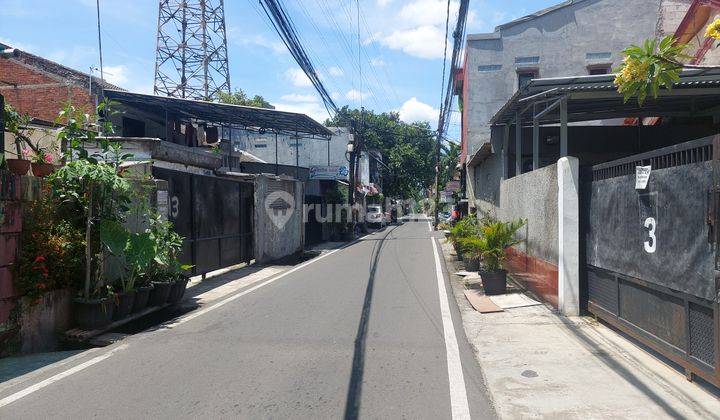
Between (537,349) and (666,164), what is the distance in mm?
2547

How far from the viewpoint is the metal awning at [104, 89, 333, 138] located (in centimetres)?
1766

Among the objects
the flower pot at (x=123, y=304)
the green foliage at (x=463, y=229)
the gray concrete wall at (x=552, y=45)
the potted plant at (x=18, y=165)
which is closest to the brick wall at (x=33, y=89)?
the potted plant at (x=18, y=165)

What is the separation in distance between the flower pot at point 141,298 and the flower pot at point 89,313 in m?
0.77

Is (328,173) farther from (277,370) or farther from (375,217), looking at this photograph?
(277,370)

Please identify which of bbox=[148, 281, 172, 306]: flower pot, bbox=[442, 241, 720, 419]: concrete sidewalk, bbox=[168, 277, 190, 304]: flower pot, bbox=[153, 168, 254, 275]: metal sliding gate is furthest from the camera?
bbox=[153, 168, 254, 275]: metal sliding gate

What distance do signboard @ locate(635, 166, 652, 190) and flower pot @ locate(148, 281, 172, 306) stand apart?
23.5 feet

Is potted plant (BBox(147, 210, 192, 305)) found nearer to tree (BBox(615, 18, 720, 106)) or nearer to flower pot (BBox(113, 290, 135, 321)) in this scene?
flower pot (BBox(113, 290, 135, 321))

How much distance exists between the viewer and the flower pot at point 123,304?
7.64 metres

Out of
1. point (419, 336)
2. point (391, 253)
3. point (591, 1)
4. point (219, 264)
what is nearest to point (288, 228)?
point (391, 253)

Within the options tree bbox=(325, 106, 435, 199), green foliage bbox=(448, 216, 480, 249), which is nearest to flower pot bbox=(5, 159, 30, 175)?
green foliage bbox=(448, 216, 480, 249)

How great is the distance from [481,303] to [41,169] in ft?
23.8

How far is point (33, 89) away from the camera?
18.1 m

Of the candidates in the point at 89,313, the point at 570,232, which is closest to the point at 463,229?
the point at 570,232

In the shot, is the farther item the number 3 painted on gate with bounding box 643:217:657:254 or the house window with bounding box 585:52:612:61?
the house window with bounding box 585:52:612:61
